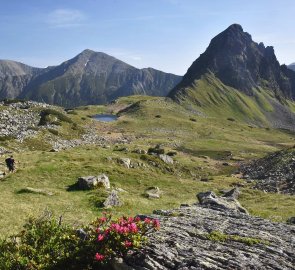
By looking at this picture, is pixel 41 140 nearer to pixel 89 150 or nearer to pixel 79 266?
pixel 89 150

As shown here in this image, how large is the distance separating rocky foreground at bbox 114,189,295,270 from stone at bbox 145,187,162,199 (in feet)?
79.1

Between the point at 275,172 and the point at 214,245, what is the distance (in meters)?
62.6

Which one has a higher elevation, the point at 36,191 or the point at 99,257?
the point at 99,257

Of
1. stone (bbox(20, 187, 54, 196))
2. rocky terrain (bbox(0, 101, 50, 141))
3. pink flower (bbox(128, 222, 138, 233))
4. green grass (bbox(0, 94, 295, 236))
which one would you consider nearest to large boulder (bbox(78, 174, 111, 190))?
green grass (bbox(0, 94, 295, 236))

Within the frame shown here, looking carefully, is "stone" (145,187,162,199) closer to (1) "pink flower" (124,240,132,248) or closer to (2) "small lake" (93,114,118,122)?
(1) "pink flower" (124,240,132,248)

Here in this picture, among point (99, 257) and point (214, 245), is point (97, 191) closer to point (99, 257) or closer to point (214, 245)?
point (214, 245)

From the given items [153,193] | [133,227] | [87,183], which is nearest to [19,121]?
[87,183]

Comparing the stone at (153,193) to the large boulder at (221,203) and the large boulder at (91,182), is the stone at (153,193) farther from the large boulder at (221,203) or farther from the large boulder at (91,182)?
the large boulder at (221,203)

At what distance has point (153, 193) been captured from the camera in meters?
44.9

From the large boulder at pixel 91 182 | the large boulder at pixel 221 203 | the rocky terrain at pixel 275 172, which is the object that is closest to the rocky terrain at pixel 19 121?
the large boulder at pixel 91 182

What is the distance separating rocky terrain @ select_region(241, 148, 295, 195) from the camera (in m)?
62.0

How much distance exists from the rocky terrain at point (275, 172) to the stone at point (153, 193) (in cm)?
2153

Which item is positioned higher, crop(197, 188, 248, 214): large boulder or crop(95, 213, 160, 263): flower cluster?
crop(95, 213, 160, 263): flower cluster

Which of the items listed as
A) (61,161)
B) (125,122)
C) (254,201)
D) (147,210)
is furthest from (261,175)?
(125,122)
